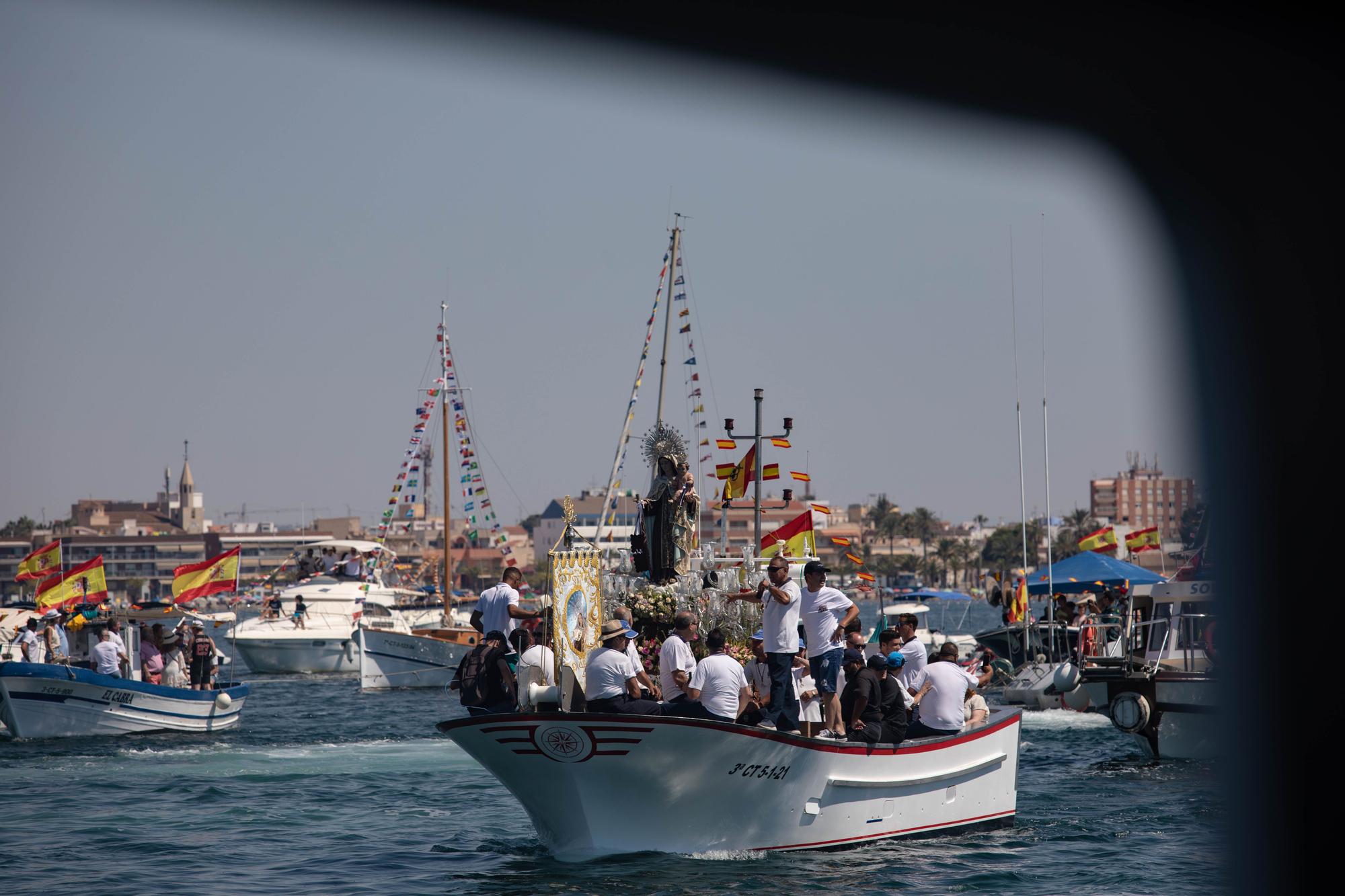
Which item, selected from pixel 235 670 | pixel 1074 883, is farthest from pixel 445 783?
pixel 235 670

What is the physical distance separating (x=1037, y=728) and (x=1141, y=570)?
38.2 ft

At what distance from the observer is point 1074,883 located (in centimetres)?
1633

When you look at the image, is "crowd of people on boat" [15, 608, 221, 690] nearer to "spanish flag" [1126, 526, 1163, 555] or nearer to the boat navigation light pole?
the boat navigation light pole

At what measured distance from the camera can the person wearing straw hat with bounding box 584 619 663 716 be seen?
1559 centimetres

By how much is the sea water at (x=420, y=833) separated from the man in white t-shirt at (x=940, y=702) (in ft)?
4.54

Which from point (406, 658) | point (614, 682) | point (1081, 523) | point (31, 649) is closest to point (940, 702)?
point (614, 682)

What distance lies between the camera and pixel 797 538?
21688 millimetres

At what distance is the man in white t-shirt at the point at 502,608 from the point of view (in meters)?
16.6

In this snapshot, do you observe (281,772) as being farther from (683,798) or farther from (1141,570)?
(1141,570)

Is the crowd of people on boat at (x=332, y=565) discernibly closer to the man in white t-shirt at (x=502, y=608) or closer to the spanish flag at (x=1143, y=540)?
the spanish flag at (x=1143, y=540)

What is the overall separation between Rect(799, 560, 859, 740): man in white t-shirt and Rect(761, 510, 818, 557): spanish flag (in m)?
4.85

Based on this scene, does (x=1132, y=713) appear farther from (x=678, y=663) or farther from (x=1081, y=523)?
(x=1081, y=523)

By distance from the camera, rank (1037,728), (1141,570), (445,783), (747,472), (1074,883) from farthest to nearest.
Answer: (1141,570), (1037,728), (445,783), (747,472), (1074,883)

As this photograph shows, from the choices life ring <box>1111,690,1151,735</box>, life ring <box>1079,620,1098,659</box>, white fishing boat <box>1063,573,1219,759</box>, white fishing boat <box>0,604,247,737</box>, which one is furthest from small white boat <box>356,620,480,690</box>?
life ring <box>1111,690,1151,735</box>
